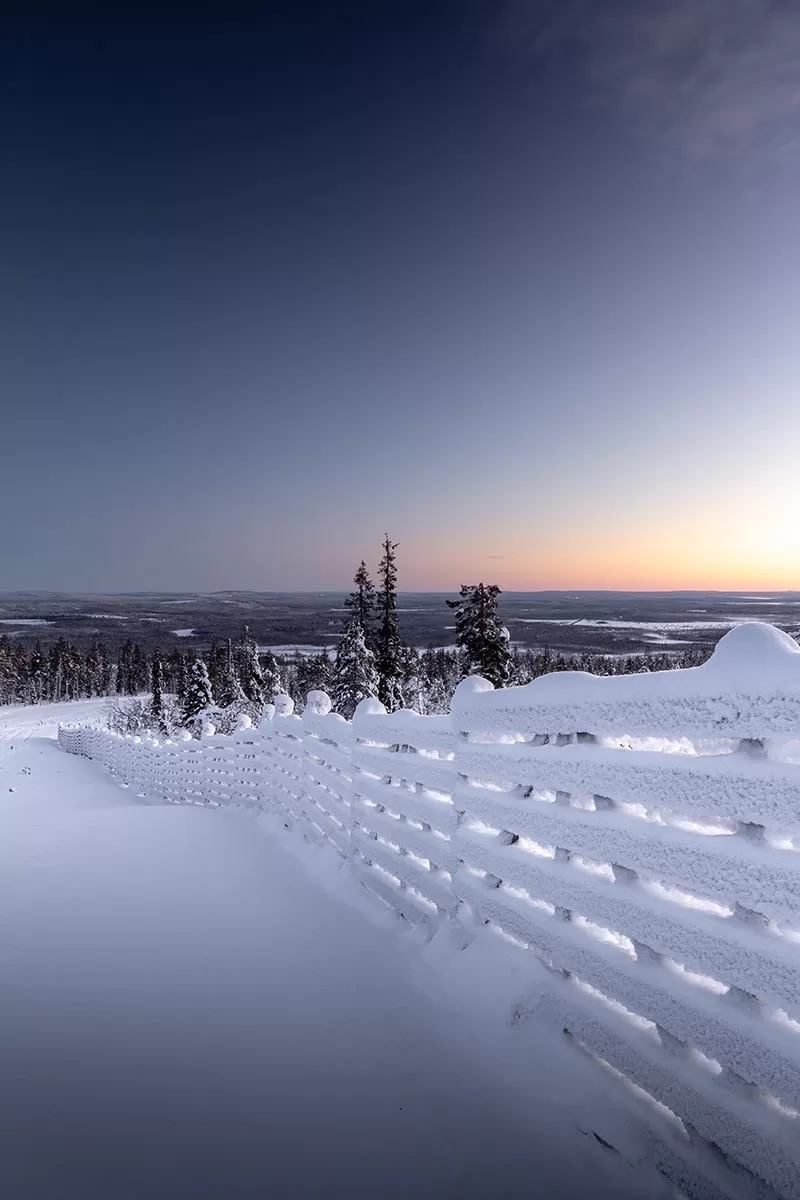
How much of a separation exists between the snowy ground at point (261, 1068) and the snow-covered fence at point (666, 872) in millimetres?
295

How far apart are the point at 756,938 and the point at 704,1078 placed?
23.0 inches

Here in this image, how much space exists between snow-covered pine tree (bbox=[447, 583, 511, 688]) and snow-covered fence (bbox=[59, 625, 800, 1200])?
26.7 m

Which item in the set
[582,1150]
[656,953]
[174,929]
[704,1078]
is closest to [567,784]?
[656,953]

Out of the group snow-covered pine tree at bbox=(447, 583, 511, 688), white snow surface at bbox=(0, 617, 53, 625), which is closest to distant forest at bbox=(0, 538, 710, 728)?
snow-covered pine tree at bbox=(447, 583, 511, 688)

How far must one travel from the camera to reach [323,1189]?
2.05 meters

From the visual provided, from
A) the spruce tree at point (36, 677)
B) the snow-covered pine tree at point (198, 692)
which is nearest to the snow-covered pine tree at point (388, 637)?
the snow-covered pine tree at point (198, 692)

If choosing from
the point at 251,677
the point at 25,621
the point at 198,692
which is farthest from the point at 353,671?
the point at 25,621

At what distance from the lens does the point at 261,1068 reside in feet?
8.72

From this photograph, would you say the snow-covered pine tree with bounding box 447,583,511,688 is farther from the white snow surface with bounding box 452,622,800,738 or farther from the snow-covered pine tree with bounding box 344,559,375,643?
the white snow surface with bounding box 452,622,800,738

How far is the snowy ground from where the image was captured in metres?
2.08

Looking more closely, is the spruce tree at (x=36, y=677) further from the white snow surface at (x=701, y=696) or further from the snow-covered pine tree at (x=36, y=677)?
the white snow surface at (x=701, y=696)

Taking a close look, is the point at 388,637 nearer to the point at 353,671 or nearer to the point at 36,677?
the point at 353,671

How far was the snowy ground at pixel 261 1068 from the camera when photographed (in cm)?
208

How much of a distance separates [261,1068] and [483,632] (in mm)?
27843
